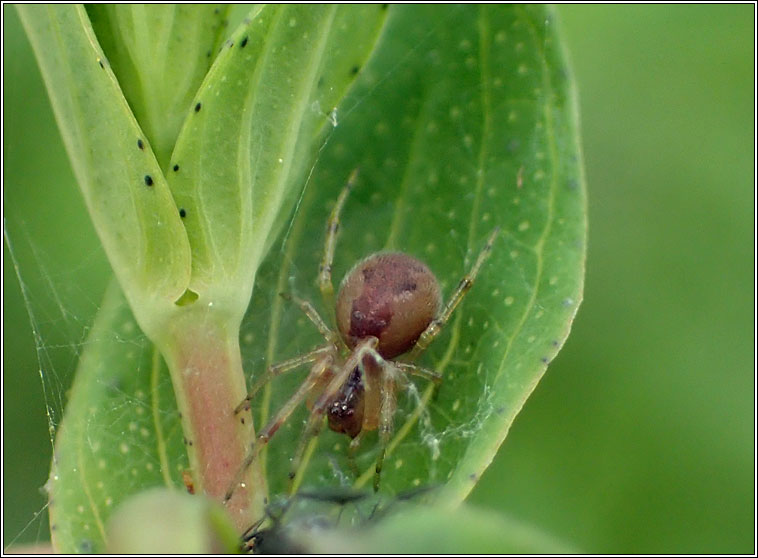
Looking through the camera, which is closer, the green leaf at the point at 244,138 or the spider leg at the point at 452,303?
the green leaf at the point at 244,138

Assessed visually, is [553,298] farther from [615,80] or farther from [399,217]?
[615,80]

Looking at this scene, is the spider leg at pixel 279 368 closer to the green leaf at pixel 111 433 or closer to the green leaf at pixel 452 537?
the green leaf at pixel 111 433

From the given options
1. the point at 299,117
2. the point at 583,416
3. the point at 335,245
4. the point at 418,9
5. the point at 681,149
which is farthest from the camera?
the point at 681,149

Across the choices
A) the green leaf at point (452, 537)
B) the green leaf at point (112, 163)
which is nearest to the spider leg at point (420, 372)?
the green leaf at point (112, 163)

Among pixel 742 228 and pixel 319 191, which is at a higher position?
pixel 742 228

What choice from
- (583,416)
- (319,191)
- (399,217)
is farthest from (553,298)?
(583,416)

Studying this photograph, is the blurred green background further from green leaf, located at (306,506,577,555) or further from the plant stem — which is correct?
green leaf, located at (306,506,577,555)

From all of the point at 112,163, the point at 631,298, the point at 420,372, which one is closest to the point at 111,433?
the point at 112,163
